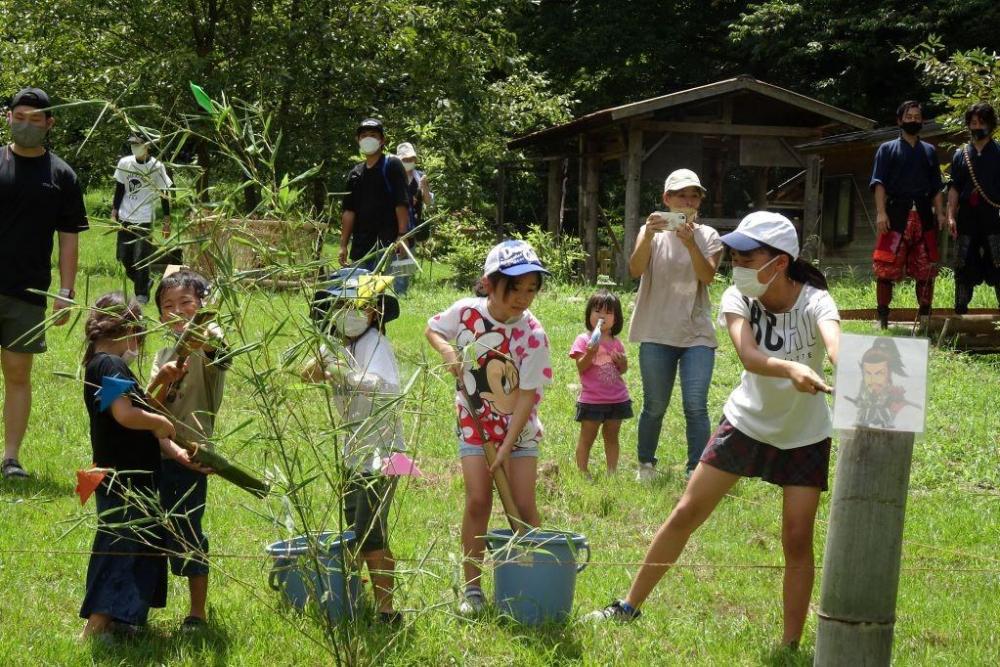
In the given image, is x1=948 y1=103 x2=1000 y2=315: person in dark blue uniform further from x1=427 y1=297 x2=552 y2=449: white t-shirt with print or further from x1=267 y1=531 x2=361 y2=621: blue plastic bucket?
x1=267 y1=531 x2=361 y2=621: blue plastic bucket

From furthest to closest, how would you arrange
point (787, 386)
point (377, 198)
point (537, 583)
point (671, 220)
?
point (377, 198)
point (671, 220)
point (537, 583)
point (787, 386)

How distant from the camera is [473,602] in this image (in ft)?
15.9

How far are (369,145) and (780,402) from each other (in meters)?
5.90

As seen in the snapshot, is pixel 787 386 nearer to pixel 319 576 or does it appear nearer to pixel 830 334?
A: pixel 830 334

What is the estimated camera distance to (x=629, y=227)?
2112cm

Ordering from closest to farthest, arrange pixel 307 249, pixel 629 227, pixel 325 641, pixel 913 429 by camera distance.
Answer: pixel 913 429 → pixel 307 249 → pixel 325 641 → pixel 629 227

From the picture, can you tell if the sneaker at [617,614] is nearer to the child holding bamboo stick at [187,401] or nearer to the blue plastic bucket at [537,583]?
the blue plastic bucket at [537,583]

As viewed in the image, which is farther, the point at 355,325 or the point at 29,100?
the point at 29,100

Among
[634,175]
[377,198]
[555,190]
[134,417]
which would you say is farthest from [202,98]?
[555,190]

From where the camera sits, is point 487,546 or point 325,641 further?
point 487,546

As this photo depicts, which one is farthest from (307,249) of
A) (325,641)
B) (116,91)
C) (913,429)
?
(116,91)

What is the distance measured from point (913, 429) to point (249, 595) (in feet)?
9.66

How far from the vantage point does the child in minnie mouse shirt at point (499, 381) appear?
503 centimetres

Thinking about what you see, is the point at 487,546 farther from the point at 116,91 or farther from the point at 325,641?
the point at 116,91
